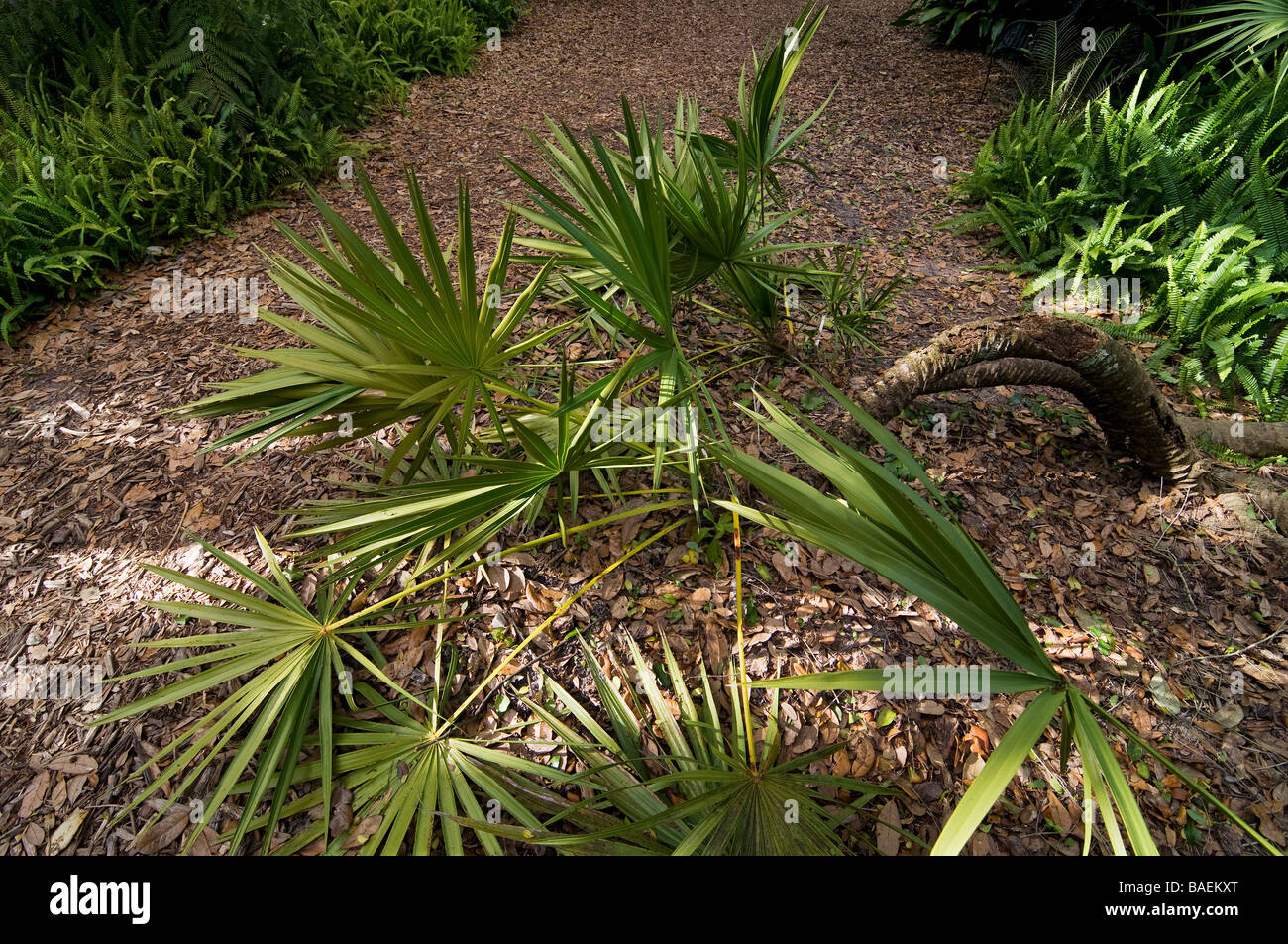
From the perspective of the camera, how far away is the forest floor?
67.1 inches

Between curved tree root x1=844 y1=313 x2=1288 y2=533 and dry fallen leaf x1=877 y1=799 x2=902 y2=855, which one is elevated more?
curved tree root x1=844 y1=313 x2=1288 y2=533

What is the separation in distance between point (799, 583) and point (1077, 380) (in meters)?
1.31

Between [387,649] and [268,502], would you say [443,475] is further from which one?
[268,502]

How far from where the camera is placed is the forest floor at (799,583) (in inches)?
67.1

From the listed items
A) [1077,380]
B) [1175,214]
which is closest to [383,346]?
[1077,380]

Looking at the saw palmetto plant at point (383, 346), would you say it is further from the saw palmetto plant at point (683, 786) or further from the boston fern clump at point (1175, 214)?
the boston fern clump at point (1175, 214)

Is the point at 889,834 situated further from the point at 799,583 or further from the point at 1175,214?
the point at 1175,214

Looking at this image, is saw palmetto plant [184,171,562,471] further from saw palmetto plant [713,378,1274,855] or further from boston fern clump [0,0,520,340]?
boston fern clump [0,0,520,340]

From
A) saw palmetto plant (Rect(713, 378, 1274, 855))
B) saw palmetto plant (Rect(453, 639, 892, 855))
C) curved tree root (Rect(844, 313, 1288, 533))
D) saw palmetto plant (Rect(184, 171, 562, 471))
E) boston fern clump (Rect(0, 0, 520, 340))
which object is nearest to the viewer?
saw palmetto plant (Rect(713, 378, 1274, 855))

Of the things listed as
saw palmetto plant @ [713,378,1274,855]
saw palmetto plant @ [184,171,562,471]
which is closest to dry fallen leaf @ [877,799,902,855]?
saw palmetto plant @ [713,378,1274,855]

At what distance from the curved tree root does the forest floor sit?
155 mm

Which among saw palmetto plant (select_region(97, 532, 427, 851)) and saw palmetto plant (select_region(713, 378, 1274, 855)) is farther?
saw palmetto plant (select_region(97, 532, 427, 851))

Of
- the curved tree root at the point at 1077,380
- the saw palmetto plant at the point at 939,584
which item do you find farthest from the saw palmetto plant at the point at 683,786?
the curved tree root at the point at 1077,380
